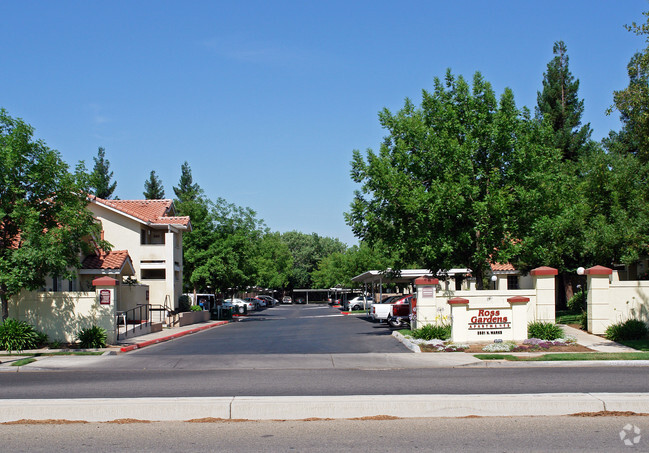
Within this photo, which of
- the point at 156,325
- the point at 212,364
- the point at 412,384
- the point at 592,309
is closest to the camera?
the point at 412,384

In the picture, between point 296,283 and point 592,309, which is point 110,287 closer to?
point 592,309

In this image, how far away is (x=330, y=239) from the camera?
129750 mm

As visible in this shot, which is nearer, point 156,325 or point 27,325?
point 27,325

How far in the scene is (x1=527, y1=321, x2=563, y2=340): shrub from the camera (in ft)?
68.1

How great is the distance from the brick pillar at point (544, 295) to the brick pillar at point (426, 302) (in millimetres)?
3528

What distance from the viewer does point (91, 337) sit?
2134 centimetres

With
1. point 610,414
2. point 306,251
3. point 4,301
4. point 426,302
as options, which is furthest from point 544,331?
point 306,251

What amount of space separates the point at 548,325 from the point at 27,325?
56.4ft

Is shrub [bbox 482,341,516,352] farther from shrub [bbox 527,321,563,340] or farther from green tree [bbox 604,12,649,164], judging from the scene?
green tree [bbox 604,12,649,164]

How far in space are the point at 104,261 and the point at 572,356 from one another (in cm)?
2273

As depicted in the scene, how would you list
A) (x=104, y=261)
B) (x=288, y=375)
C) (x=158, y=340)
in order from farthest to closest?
(x=104, y=261), (x=158, y=340), (x=288, y=375)

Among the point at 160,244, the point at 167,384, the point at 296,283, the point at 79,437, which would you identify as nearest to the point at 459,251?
Result: the point at 167,384

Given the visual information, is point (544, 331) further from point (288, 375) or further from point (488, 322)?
point (288, 375)

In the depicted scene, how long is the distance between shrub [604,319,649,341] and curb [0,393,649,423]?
42.6ft
